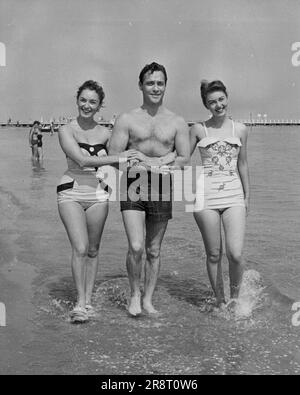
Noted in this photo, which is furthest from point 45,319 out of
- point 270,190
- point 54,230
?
point 270,190

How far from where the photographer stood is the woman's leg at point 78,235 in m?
5.54

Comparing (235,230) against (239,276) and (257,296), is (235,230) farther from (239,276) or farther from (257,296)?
(257,296)

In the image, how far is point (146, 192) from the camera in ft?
18.3

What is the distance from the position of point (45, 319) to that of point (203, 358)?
1.61 m

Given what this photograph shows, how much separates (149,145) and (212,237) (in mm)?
1008

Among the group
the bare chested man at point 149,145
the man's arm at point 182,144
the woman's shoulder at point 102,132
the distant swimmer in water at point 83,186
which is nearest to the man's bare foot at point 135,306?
the bare chested man at point 149,145

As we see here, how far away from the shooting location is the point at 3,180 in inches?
755

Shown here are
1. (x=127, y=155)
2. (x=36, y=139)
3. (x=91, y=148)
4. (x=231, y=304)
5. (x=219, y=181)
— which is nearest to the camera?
(x=127, y=155)

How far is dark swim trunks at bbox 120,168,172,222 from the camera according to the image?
5566 millimetres

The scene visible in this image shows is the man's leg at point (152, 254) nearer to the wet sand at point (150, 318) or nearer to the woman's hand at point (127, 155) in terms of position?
the wet sand at point (150, 318)

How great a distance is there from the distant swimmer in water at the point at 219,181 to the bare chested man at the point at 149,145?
0.22 meters

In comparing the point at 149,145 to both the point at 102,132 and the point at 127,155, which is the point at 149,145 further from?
the point at 102,132

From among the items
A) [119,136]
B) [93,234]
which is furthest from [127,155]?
[93,234]

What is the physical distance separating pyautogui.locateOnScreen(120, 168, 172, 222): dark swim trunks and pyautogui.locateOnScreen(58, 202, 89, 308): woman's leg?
0.40 metres
